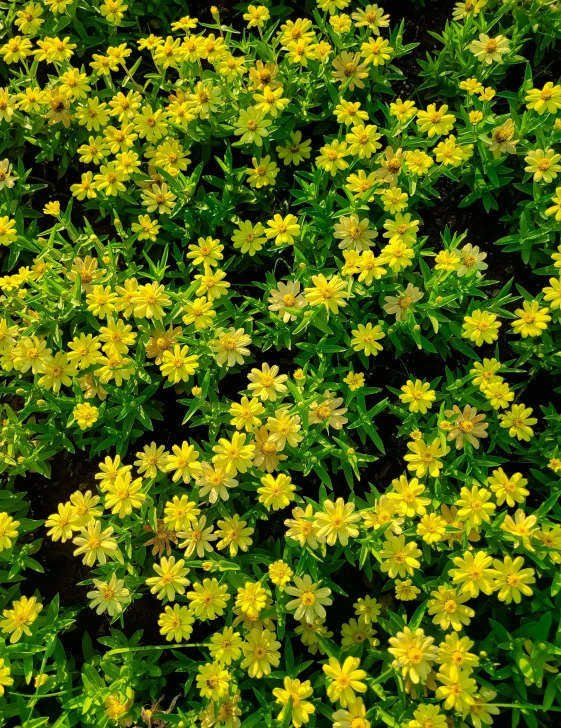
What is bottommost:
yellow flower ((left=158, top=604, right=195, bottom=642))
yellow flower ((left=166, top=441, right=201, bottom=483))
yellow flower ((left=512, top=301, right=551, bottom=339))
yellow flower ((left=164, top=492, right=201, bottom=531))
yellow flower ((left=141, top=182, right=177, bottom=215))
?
yellow flower ((left=158, top=604, right=195, bottom=642))

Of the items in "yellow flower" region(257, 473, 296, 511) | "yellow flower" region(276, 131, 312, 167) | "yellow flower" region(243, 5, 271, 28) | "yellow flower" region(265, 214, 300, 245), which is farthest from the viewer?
"yellow flower" region(276, 131, 312, 167)

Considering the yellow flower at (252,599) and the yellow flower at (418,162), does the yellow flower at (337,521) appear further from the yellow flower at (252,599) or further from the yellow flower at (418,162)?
the yellow flower at (418,162)

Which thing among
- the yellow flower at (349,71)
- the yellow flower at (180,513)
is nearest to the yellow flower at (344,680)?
the yellow flower at (180,513)

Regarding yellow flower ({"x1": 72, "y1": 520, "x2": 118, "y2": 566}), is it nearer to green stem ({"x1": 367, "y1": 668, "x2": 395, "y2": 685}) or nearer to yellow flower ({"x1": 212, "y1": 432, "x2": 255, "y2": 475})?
yellow flower ({"x1": 212, "y1": 432, "x2": 255, "y2": 475})

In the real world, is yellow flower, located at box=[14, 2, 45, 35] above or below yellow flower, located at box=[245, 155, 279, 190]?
above

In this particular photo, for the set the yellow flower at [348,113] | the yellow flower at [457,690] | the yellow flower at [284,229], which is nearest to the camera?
the yellow flower at [457,690]

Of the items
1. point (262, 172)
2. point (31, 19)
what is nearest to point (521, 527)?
point (262, 172)

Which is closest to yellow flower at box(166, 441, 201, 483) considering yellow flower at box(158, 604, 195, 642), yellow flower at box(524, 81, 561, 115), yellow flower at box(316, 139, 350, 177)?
yellow flower at box(158, 604, 195, 642)
